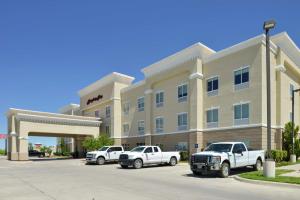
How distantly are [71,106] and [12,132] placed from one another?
23.5 meters

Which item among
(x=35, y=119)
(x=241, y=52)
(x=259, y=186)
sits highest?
(x=241, y=52)

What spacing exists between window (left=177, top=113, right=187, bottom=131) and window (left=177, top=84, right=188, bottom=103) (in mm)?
1676

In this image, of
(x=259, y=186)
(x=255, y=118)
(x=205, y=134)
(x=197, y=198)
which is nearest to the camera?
(x=197, y=198)

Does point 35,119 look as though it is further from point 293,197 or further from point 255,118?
point 293,197

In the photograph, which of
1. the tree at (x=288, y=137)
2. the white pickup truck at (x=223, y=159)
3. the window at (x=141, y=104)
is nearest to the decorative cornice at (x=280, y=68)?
the tree at (x=288, y=137)

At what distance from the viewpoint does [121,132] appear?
4962 centimetres

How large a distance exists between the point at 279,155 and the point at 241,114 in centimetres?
493

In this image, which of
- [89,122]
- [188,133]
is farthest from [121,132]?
[188,133]

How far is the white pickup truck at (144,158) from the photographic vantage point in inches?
1041

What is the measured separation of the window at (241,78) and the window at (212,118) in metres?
3.46

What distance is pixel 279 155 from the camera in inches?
1097

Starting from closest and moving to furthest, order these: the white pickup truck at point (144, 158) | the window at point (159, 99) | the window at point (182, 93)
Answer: the white pickup truck at point (144, 158)
the window at point (182, 93)
the window at point (159, 99)

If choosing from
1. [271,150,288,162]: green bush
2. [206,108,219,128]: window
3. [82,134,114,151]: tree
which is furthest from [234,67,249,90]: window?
[82,134,114,151]: tree

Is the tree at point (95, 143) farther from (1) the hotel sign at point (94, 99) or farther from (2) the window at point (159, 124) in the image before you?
(1) the hotel sign at point (94, 99)
